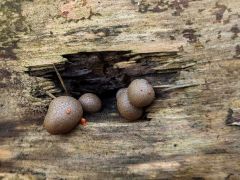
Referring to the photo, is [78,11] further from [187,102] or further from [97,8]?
[187,102]

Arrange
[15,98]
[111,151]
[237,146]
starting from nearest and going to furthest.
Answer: [237,146] → [111,151] → [15,98]

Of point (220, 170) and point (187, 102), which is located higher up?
point (187, 102)

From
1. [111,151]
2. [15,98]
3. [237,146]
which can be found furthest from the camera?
[15,98]

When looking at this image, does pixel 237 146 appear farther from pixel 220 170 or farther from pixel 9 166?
pixel 9 166

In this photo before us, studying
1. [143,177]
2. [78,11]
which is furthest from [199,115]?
[78,11]

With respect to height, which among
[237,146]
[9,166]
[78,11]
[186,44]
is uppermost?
[78,11]

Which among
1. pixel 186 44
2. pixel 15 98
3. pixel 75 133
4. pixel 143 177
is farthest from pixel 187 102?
pixel 15 98

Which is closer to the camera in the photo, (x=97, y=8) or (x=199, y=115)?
(x=199, y=115)
